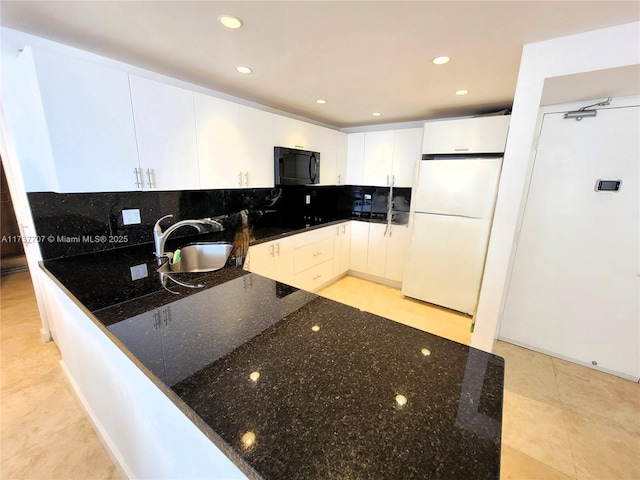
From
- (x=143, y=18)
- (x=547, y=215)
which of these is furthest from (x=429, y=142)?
(x=143, y=18)

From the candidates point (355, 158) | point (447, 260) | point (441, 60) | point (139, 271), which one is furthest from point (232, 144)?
point (447, 260)

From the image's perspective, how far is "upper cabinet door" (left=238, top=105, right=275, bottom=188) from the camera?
7.75ft

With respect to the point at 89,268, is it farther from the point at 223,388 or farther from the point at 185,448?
the point at 223,388

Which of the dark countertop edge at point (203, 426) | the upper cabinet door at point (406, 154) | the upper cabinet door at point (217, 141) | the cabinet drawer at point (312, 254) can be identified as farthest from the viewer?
the upper cabinet door at point (406, 154)

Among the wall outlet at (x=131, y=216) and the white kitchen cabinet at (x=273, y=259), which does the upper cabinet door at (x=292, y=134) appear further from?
the wall outlet at (x=131, y=216)

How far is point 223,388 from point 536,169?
276cm

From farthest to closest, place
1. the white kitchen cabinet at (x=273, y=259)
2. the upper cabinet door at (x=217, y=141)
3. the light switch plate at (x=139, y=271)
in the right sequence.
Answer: the white kitchen cabinet at (x=273, y=259) → the upper cabinet door at (x=217, y=141) → the light switch plate at (x=139, y=271)

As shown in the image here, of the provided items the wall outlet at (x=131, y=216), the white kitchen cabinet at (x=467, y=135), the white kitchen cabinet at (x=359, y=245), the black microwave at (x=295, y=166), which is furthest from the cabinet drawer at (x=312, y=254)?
the white kitchen cabinet at (x=467, y=135)

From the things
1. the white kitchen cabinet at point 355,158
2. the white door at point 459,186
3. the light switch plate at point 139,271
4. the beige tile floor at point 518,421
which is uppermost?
the white kitchen cabinet at point 355,158

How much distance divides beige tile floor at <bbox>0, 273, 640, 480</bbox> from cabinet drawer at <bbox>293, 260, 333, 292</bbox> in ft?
5.24

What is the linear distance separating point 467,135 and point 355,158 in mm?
1446

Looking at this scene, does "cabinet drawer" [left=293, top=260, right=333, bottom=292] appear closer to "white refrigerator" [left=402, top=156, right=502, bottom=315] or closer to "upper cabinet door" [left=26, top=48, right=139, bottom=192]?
"white refrigerator" [left=402, top=156, right=502, bottom=315]

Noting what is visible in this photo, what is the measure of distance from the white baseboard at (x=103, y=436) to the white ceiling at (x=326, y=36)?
223cm

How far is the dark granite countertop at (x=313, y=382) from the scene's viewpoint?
0.54 metres
